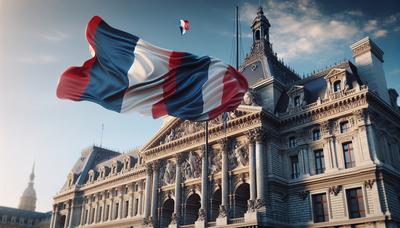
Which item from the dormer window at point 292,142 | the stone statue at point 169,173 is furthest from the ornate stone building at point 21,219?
the dormer window at point 292,142

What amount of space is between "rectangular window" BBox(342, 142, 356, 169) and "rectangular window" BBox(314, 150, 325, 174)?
91.0 inches

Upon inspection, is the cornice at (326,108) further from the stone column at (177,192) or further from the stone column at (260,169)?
the stone column at (177,192)

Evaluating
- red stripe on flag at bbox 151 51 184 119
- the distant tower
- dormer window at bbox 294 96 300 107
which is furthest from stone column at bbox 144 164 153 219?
the distant tower

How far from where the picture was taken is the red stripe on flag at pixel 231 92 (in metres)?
22.3

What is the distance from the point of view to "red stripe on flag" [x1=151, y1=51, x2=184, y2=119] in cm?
2119

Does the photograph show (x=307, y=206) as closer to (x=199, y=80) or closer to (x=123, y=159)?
(x=199, y=80)

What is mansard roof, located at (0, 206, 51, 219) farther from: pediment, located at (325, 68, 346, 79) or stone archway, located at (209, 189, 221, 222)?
pediment, located at (325, 68, 346, 79)

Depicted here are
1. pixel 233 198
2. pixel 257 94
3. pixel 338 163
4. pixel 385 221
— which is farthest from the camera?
pixel 257 94

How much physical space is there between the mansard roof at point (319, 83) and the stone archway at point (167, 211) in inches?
704

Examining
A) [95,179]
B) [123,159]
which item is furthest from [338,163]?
[95,179]

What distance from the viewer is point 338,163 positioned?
1491 inches

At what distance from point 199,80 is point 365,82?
25866 mm

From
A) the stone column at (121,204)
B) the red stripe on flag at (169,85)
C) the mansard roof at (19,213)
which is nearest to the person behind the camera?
the red stripe on flag at (169,85)

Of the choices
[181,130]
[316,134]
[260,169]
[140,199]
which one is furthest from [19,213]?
[316,134]
